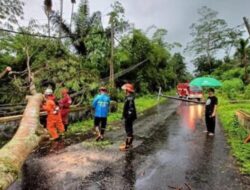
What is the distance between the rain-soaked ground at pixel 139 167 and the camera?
5.78m

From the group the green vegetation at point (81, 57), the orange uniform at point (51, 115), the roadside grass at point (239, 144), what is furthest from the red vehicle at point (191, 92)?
the orange uniform at point (51, 115)

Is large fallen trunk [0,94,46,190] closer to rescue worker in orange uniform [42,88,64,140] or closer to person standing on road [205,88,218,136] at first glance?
rescue worker in orange uniform [42,88,64,140]

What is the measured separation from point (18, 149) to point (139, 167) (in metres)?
3.19

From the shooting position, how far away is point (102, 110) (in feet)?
32.6

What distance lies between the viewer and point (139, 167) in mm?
6883

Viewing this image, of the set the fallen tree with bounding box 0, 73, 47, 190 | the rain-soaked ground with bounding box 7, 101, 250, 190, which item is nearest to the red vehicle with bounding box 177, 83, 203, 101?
the rain-soaked ground with bounding box 7, 101, 250, 190

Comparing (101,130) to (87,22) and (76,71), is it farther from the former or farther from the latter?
(87,22)

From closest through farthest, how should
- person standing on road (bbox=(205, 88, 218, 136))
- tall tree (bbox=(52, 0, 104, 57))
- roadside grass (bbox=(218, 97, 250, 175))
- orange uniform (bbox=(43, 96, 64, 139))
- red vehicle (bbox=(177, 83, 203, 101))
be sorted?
roadside grass (bbox=(218, 97, 250, 175)), orange uniform (bbox=(43, 96, 64, 139)), person standing on road (bbox=(205, 88, 218, 136)), tall tree (bbox=(52, 0, 104, 57)), red vehicle (bbox=(177, 83, 203, 101))

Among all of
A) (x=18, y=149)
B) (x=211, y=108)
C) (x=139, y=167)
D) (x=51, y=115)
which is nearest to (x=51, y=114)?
(x=51, y=115)

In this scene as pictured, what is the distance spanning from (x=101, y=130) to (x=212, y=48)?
43.1m

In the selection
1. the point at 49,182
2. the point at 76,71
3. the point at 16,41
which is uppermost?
the point at 16,41

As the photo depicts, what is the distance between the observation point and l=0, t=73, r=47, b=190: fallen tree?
354 centimetres

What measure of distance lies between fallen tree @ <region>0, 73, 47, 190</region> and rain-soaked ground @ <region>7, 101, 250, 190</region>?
1042 mm

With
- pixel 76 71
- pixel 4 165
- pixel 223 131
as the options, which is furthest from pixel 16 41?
pixel 4 165
